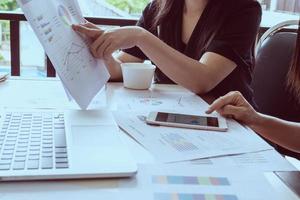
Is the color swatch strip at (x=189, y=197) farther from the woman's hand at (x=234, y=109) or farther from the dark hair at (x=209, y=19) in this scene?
the dark hair at (x=209, y=19)

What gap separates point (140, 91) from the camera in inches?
50.9

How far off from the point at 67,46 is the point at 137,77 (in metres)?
0.37

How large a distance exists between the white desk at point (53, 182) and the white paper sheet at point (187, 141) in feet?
0.09

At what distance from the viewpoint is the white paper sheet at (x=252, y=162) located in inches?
29.5

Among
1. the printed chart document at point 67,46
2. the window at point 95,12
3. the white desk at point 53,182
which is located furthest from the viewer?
the window at point 95,12

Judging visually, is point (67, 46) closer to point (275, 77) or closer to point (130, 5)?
point (275, 77)

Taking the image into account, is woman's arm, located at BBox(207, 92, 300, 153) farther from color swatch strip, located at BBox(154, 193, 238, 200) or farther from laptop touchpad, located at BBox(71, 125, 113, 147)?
color swatch strip, located at BBox(154, 193, 238, 200)

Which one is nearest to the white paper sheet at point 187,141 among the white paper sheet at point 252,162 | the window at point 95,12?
the white paper sheet at point 252,162

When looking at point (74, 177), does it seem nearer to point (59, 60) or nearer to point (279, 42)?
point (59, 60)

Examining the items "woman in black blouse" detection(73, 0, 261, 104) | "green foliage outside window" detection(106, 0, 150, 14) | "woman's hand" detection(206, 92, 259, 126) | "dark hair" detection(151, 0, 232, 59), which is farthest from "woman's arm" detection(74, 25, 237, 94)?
"green foliage outside window" detection(106, 0, 150, 14)

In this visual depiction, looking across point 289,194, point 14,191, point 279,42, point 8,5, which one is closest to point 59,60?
point 14,191

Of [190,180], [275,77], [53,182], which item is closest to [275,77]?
[275,77]

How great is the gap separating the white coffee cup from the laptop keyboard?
39 centimetres

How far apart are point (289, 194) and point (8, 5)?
2.65 m
